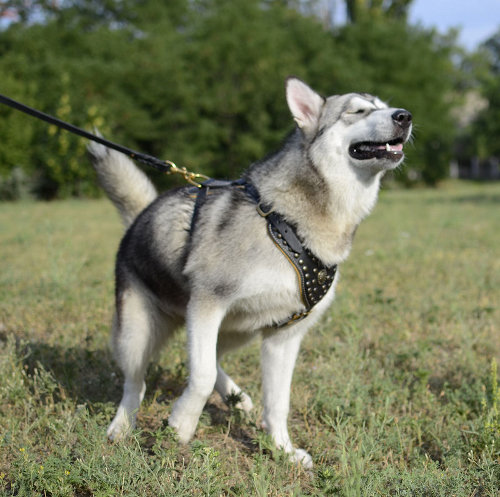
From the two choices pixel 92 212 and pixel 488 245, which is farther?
pixel 92 212

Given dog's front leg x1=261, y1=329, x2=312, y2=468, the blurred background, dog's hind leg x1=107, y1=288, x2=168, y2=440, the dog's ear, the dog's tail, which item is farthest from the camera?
the blurred background

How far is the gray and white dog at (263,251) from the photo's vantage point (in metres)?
2.61

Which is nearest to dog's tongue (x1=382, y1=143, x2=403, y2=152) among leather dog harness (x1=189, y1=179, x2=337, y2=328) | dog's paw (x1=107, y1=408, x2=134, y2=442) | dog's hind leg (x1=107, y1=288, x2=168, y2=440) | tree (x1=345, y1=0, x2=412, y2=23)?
leather dog harness (x1=189, y1=179, x2=337, y2=328)

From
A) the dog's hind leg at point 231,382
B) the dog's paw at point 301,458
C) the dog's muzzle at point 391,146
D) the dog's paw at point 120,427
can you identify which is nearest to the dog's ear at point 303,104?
the dog's muzzle at point 391,146

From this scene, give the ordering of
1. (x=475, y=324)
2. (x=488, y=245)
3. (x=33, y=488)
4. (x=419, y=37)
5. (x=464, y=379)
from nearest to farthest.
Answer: (x=33, y=488)
(x=464, y=379)
(x=475, y=324)
(x=488, y=245)
(x=419, y=37)

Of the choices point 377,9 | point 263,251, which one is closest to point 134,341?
point 263,251

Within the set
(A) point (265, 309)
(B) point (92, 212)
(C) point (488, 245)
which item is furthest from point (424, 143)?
(A) point (265, 309)

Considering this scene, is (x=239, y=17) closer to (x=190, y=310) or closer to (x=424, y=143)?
(x=424, y=143)

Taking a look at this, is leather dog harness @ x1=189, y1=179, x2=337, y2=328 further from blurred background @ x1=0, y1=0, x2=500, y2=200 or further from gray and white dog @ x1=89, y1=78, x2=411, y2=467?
blurred background @ x1=0, y1=0, x2=500, y2=200

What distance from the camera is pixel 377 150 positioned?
2674mm

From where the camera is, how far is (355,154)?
2.70 metres

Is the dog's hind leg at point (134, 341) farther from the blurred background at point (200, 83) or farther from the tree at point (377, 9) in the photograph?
the tree at point (377, 9)

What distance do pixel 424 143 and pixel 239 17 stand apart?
41.5 feet

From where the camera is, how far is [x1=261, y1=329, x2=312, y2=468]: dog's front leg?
2883mm
